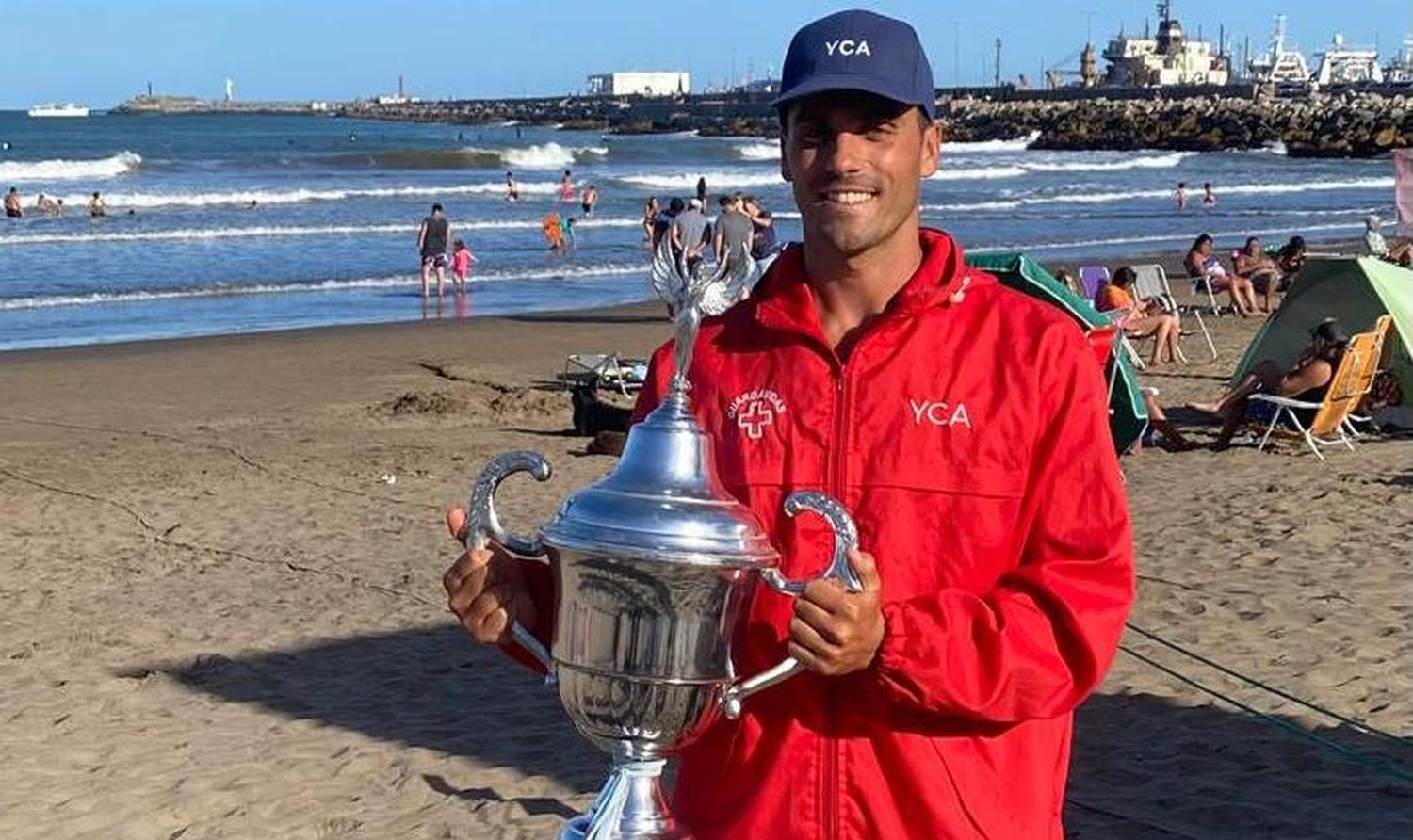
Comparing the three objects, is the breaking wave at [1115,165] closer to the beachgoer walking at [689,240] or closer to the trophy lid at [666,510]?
the beachgoer walking at [689,240]

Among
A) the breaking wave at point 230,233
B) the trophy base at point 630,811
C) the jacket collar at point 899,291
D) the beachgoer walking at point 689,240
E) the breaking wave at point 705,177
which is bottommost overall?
the breaking wave at point 230,233

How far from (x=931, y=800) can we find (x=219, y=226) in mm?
37290

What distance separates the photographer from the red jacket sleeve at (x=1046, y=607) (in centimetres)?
197

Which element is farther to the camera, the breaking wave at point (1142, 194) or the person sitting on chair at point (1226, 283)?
the breaking wave at point (1142, 194)

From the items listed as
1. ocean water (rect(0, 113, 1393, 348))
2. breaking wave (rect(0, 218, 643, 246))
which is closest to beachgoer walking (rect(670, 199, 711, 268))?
ocean water (rect(0, 113, 1393, 348))

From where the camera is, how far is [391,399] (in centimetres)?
1546

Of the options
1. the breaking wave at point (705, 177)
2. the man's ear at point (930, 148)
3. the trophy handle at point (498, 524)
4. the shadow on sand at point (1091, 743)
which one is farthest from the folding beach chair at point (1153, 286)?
the breaking wave at point (705, 177)

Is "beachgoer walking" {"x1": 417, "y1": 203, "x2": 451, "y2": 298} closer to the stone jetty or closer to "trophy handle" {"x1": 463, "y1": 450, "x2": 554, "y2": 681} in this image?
"trophy handle" {"x1": 463, "y1": 450, "x2": 554, "y2": 681}

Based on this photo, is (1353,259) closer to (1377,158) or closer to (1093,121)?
(1377,158)

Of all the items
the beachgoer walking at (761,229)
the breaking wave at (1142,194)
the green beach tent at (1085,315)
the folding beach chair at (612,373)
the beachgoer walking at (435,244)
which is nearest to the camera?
the green beach tent at (1085,315)

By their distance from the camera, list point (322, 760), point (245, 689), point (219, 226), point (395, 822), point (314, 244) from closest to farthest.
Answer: point (395, 822) → point (322, 760) → point (245, 689) → point (314, 244) → point (219, 226)

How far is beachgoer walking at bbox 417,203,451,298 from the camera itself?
24.1 meters

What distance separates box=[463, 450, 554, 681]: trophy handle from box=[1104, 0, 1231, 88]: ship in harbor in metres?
149

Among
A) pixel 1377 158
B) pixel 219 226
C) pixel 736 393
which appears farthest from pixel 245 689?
pixel 1377 158
